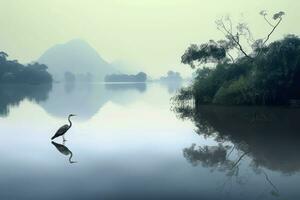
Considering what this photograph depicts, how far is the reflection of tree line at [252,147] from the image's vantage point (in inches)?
452

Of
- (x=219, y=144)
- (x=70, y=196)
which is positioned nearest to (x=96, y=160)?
(x=70, y=196)

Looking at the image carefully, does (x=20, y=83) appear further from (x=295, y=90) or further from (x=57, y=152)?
(x=57, y=152)

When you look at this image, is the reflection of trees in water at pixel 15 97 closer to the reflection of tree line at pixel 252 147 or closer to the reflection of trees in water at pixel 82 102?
the reflection of trees in water at pixel 82 102

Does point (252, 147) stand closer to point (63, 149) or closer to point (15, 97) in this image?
point (63, 149)

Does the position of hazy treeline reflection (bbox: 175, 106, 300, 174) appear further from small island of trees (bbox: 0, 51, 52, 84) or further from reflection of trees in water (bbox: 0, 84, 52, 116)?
small island of trees (bbox: 0, 51, 52, 84)

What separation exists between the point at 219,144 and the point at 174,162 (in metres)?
3.96

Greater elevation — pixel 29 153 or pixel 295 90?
pixel 295 90

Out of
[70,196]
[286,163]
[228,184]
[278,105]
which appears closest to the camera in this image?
[70,196]

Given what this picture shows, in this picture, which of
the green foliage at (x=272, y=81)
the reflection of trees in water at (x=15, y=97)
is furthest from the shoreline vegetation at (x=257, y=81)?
the reflection of trees in water at (x=15, y=97)

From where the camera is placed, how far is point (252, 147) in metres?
14.6

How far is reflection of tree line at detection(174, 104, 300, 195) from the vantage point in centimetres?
1148

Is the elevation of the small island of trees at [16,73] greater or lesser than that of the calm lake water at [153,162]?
greater

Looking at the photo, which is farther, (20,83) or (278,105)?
(20,83)

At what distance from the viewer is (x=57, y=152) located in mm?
13820
